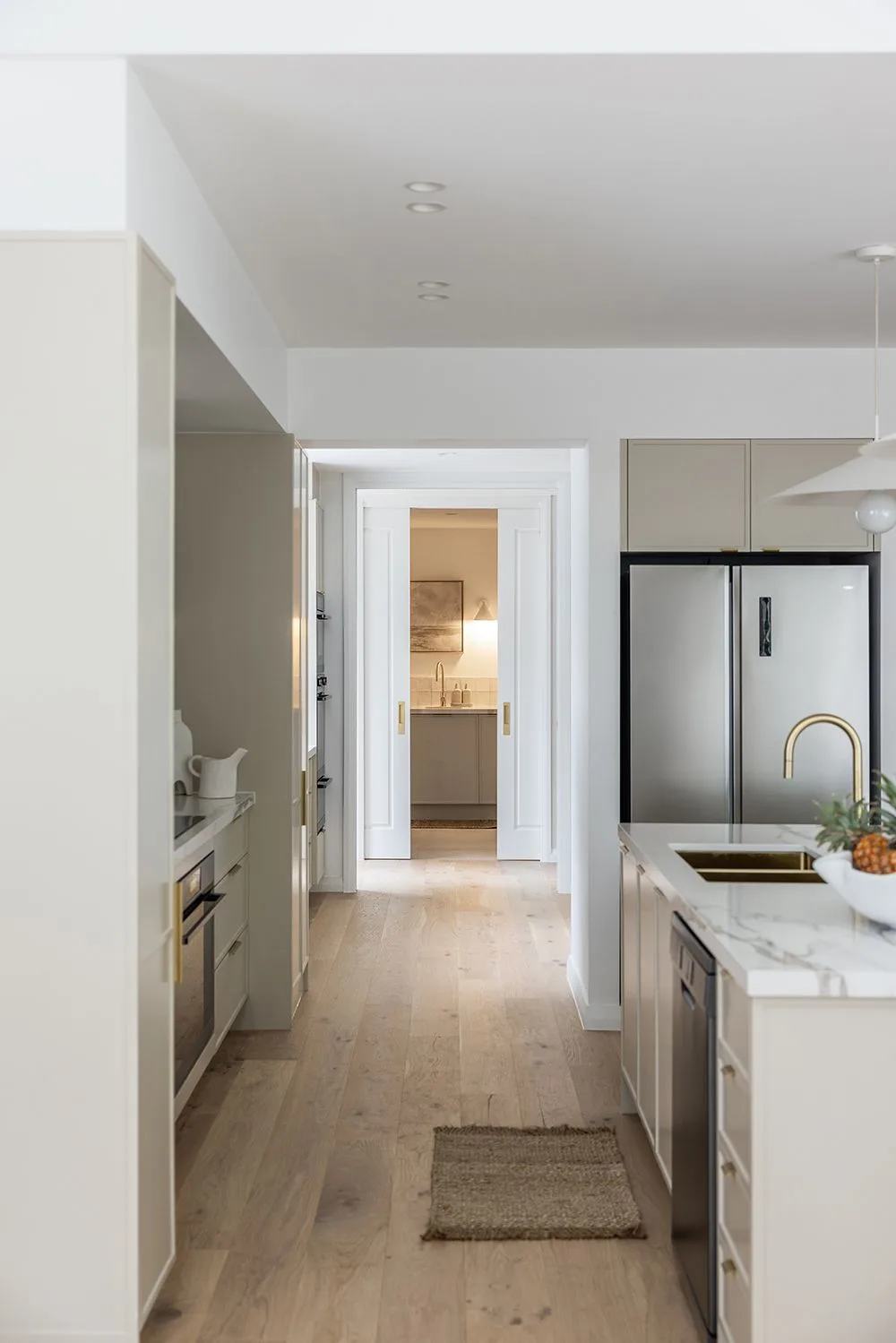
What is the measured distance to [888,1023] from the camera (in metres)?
2.17

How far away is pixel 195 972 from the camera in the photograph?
3645mm

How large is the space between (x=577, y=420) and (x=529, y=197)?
1.70 metres

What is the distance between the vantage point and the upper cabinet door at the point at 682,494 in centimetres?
473

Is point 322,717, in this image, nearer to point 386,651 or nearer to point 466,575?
point 386,651

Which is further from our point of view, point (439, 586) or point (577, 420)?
point (439, 586)

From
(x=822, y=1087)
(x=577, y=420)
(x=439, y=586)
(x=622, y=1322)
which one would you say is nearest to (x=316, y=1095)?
(x=622, y=1322)

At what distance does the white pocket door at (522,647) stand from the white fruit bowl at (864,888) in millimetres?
5503

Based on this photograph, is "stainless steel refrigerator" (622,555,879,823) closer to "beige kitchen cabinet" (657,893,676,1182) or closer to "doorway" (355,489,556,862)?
"beige kitchen cabinet" (657,893,676,1182)

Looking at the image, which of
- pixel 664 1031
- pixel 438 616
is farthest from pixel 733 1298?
pixel 438 616

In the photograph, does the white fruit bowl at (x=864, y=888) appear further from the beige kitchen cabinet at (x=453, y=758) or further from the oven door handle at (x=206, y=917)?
the beige kitchen cabinet at (x=453, y=758)

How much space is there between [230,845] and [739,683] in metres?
2.01

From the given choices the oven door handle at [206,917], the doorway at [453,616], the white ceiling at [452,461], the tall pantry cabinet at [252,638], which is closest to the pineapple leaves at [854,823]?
the oven door handle at [206,917]

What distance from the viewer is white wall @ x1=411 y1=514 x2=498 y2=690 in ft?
34.2

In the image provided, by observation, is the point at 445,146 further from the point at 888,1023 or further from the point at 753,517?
the point at 753,517
